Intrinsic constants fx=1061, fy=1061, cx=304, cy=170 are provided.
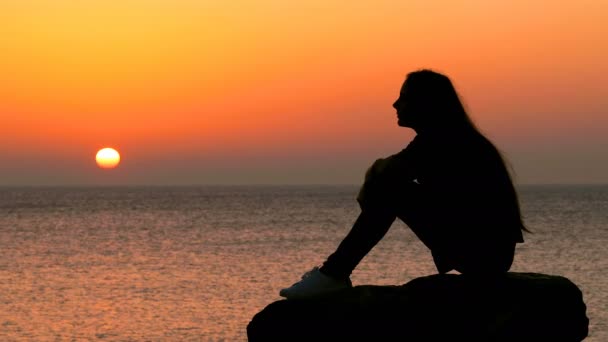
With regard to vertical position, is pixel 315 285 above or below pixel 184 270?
above

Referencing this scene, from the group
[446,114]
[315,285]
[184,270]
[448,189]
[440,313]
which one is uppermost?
[446,114]

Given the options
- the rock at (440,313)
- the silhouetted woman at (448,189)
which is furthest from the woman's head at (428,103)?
the rock at (440,313)

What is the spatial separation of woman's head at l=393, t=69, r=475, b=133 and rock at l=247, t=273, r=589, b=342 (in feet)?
3.41

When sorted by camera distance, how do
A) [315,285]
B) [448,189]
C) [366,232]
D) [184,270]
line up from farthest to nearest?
1. [184,270]
2. [315,285]
3. [448,189]
4. [366,232]

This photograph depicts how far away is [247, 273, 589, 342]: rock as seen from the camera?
6992mm

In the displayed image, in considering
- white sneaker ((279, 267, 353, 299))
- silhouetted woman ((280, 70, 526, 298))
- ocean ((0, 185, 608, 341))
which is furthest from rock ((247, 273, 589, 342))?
ocean ((0, 185, 608, 341))

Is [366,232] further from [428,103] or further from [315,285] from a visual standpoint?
[428,103]

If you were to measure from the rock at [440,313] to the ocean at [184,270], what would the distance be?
9.53ft

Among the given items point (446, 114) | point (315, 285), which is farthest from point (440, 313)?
point (446, 114)

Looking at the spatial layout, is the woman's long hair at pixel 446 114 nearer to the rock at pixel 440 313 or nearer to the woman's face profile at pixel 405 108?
the woman's face profile at pixel 405 108

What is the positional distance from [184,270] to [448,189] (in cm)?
4458

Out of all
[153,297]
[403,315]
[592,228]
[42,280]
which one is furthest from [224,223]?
[403,315]

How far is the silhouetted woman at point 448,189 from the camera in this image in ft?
21.8

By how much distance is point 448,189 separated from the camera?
671 cm
